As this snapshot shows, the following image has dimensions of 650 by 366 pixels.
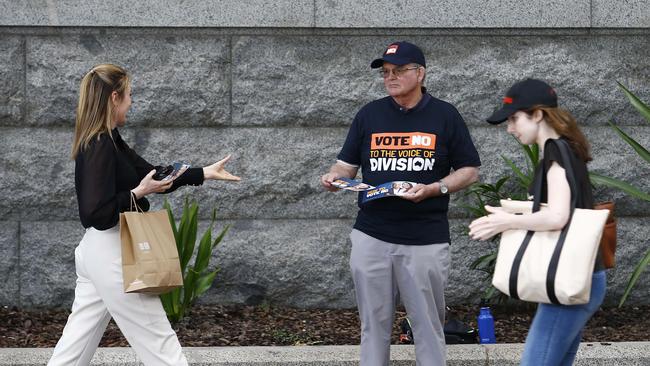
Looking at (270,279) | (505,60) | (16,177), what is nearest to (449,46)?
(505,60)

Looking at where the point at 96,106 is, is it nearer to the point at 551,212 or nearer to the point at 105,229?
the point at 105,229

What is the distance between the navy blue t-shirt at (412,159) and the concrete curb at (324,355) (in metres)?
0.93

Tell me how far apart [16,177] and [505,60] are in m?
3.47

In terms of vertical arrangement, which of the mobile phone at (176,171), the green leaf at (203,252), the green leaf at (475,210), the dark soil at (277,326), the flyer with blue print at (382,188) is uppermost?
the mobile phone at (176,171)

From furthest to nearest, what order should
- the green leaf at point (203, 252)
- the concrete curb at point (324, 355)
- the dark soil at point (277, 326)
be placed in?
the green leaf at point (203, 252), the dark soil at point (277, 326), the concrete curb at point (324, 355)

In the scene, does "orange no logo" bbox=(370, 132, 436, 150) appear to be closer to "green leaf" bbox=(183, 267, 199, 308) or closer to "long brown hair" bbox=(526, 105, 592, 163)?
"long brown hair" bbox=(526, 105, 592, 163)

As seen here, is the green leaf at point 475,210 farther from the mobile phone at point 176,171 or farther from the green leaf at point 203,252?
the mobile phone at point 176,171

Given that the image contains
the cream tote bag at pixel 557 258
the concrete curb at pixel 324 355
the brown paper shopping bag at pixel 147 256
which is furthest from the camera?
the concrete curb at pixel 324 355

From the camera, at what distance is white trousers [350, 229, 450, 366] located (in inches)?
223

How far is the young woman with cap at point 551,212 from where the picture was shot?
439 centimetres

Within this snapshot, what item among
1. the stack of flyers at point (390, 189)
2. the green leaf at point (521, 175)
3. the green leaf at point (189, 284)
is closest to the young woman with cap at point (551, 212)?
the stack of flyers at point (390, 189)

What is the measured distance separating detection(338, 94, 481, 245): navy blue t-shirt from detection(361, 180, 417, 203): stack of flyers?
12 centimetres

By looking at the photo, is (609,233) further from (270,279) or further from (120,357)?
(270,279)

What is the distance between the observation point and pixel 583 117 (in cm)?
798
